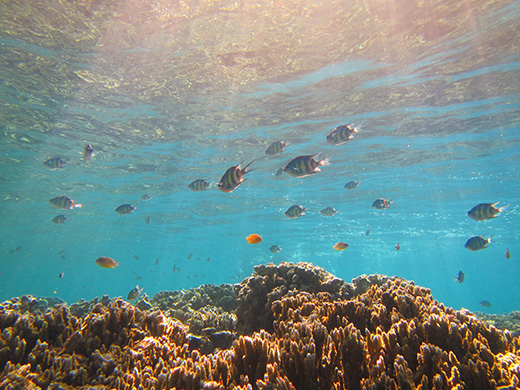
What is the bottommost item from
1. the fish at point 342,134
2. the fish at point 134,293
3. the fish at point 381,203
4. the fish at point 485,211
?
the fish at point 134,293

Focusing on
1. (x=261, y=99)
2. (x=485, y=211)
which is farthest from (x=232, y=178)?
(x=261, y=99)

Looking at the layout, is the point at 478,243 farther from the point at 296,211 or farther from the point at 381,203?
the point at 296,211

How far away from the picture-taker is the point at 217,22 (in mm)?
9594

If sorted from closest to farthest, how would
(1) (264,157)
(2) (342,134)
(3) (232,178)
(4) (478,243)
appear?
(3) (232,178), (2) (342,134), (4) (478,243), (1) (264,157)

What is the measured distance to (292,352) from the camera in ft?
9.06

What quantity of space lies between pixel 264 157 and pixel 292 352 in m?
16.2

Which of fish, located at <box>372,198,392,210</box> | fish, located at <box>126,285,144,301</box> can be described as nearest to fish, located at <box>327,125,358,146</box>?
→ fish, located at <box>372,198,392,210</box>

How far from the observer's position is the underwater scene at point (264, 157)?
2.83 meters

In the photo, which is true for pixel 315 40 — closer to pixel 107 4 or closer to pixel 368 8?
pixel 368 8

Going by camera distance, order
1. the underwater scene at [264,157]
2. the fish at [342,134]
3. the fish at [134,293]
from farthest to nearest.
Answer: the fish at [134,293]
the fish at [342,134]
the underwater scene at [264,157]

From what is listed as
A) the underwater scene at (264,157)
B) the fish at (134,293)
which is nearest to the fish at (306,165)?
the underwater scene at (264,157)

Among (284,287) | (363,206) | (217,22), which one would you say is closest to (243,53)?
(217,22)

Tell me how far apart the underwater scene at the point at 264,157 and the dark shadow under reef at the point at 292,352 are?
2cm

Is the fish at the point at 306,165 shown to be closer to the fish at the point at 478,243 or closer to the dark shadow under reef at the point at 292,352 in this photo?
the dark shadow under reef at the point at 292,352
